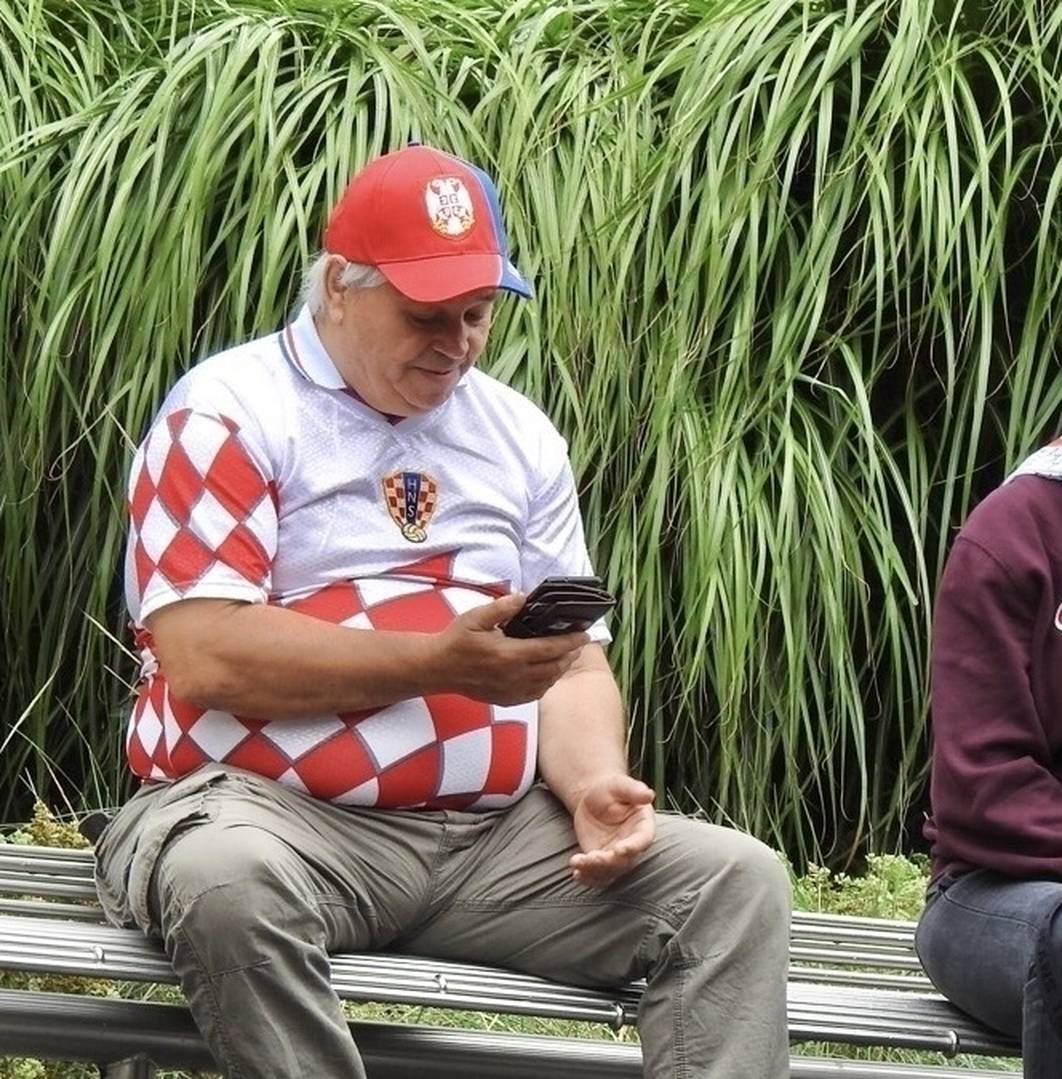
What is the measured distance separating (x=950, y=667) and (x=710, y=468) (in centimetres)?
148

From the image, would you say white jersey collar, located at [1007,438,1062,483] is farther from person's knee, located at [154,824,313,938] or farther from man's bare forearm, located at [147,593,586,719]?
person's knee, located at [154,824,313,938]

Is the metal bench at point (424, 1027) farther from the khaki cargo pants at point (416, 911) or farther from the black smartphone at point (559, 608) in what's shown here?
the black smartphone at point (559, 608)

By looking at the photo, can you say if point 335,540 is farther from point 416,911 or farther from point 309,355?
point 416,911

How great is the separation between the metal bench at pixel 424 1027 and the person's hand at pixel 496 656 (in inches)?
14.4

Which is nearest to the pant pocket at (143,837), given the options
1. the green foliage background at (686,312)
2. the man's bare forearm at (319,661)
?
the man's bare forearm at (319,661)

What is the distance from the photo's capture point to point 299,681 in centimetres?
291

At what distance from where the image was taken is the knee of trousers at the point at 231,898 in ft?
8.79

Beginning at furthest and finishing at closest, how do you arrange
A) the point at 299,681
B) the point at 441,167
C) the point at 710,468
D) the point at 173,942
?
the point at 710,468, the point at 441,167, the point at 299,681, the point at 173,942

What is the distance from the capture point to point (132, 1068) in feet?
9.63

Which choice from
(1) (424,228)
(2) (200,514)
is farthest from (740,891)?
(1) (424,228)

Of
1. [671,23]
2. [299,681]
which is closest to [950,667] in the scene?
[299,681]

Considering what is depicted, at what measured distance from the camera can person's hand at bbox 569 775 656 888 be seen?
300 cm

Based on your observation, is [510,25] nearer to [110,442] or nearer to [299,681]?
[110,442]

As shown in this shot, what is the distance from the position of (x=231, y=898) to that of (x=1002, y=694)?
999 mm
